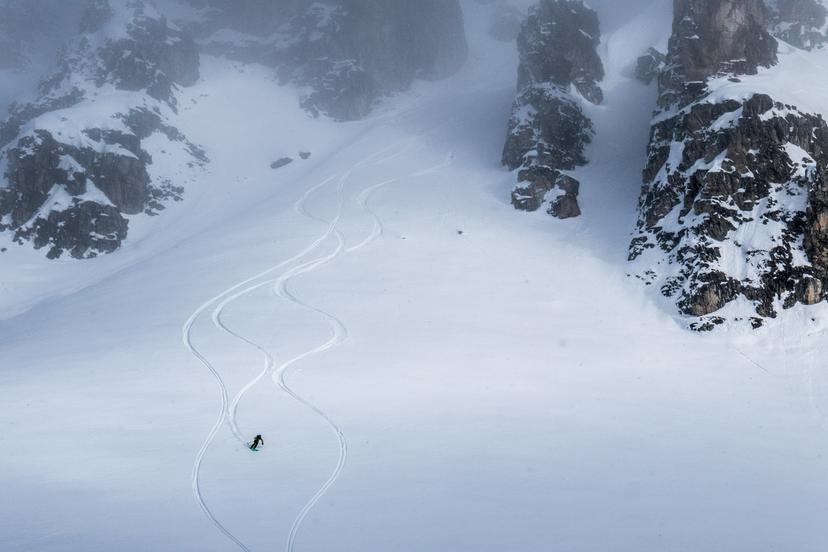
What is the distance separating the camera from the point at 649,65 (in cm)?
6544

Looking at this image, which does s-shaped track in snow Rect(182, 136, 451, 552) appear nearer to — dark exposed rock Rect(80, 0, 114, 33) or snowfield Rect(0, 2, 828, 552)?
snowfield Rect(0, 2, 828, 552)

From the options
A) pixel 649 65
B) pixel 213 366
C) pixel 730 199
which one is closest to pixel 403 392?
pixel 213 366

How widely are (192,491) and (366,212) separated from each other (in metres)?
37.6

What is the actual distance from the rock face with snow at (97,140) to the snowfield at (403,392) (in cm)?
727

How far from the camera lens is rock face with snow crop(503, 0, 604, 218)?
167 ft

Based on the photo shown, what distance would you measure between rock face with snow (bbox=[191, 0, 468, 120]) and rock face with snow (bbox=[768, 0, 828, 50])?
173 ft

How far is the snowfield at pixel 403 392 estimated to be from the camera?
15086mm

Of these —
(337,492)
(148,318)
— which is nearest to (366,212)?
(148,318)

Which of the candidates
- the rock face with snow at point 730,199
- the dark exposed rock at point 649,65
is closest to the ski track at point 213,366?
the rock face with snow at point 730,199

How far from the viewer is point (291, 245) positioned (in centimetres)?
4484

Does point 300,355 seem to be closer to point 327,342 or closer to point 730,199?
point 327,342

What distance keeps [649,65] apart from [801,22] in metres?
18.5

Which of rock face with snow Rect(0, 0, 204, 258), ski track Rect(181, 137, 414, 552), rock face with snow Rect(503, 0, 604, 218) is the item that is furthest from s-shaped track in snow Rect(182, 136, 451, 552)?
rock face with snow Rect(0, 0, 204, 258)

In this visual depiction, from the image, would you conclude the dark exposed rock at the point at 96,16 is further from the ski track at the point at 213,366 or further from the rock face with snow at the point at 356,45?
the ski track at the point at 213,366
